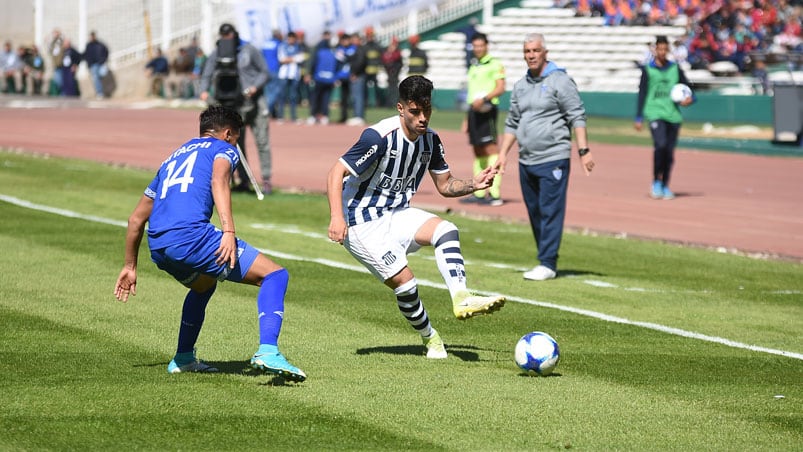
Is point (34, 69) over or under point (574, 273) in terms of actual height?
over

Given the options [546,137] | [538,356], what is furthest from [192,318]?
[546,137]

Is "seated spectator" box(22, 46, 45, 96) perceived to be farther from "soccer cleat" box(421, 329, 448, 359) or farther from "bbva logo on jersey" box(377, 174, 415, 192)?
"soccer cleat" box(421, 329, 448, 359)

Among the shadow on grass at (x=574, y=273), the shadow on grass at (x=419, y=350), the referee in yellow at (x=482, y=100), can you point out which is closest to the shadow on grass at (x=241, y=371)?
the shadow on grass at (x=419, y=350)

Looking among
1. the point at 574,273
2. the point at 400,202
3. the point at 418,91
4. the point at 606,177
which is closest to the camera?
the point at 418,91

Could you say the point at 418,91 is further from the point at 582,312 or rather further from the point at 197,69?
the point at 197,69

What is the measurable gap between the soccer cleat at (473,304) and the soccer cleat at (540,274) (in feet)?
14.2

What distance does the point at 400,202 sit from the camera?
9.02 metres

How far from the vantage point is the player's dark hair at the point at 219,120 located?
7.99 m

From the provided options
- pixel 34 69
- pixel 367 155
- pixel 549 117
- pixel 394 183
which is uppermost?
pixel 367 155

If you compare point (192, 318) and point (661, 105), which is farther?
point (661, 105)

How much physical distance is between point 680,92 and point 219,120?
489 inches

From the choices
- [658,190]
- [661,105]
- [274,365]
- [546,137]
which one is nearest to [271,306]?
[274,365]

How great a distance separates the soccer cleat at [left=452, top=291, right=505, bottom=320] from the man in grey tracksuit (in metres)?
4.26

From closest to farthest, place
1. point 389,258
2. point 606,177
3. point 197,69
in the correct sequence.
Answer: point 389,258, point 606,177, point 197,69
